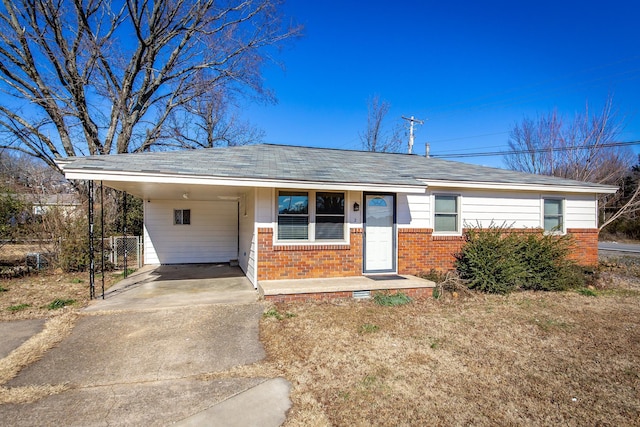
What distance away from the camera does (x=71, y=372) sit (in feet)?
12.3

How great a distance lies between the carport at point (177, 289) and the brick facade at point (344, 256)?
0.84 meters

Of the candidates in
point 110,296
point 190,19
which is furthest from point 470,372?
point 190,19

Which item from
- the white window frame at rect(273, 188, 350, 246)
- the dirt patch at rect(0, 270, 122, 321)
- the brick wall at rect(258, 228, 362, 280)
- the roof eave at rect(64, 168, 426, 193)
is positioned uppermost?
the roof eave at rect(64, 168, 426, 193)

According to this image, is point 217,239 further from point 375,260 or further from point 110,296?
point 375,260

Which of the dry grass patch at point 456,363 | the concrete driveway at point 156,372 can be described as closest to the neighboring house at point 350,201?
the dry grass patch at point 456,363

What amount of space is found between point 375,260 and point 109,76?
1597 centimetres

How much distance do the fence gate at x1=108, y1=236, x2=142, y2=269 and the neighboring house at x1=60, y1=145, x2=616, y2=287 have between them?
287 cm

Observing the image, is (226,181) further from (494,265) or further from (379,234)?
(494,265)

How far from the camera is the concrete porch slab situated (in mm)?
6551

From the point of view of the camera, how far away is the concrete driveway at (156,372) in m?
2.95

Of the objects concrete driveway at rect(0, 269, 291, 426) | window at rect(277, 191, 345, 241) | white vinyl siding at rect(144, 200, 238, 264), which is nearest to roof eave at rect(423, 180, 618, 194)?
window at rect(277, 191, 345, 241)

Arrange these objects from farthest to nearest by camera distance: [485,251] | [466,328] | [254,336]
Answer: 1. [485,251]
2. [466,328]
3. [254,336]

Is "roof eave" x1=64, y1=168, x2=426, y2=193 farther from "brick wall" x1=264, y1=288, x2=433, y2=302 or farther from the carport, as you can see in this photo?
the carport

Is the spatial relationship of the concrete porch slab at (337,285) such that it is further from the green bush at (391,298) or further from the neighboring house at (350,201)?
the neighboring house at (350,201)
